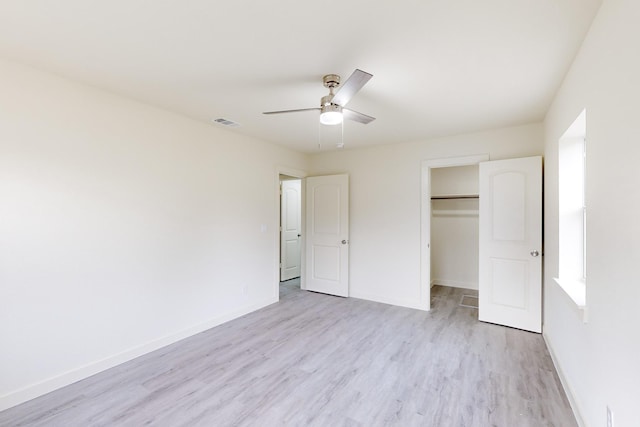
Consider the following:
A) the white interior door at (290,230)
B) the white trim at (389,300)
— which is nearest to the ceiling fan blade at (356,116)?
the white trim at (389,300)

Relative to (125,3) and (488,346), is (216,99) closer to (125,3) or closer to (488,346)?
(125,3)

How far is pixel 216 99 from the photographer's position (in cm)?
282

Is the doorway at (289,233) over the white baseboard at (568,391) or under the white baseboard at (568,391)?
over

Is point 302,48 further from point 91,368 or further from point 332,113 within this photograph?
point 91,368

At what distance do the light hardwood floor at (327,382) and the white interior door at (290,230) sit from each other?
2.44 m

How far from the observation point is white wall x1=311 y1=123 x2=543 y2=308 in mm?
4131

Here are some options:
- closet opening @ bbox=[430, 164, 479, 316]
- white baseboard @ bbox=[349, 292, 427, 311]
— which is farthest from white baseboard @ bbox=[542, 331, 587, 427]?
closet opening @ bbox=[430, 164, 479, 316]

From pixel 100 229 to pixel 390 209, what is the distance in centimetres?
357

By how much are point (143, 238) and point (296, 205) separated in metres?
3.71

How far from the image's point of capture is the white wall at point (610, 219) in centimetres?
121

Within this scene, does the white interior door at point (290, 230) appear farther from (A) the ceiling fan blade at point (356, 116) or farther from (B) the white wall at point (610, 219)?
(B) the white wall at point (610, 219)

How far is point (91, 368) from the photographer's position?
2520 mm

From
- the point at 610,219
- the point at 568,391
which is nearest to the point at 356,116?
the point at 610,219

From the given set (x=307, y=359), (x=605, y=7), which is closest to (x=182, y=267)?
(x=307, y=359)
